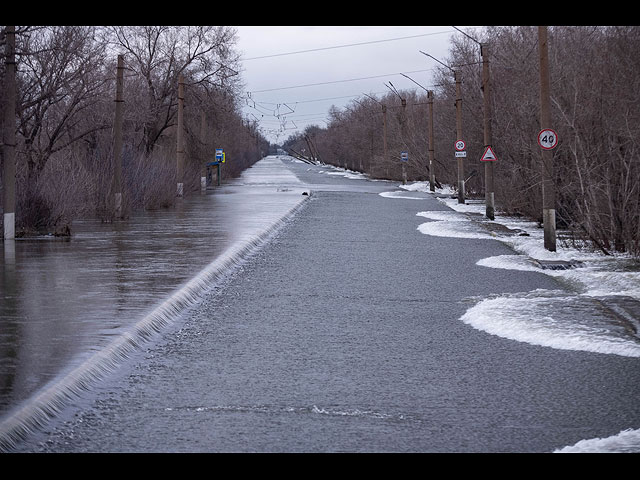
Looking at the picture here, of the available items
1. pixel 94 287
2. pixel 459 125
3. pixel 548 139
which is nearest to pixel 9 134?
pixel 94 287

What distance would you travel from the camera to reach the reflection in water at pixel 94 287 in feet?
28.9

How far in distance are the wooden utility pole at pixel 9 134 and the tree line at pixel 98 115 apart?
97 centimetres

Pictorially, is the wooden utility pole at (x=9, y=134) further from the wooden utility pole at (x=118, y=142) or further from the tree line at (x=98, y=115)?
the wooden utility pole at (x=118, y=142)

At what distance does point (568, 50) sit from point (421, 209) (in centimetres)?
1246

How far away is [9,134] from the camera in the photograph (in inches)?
826

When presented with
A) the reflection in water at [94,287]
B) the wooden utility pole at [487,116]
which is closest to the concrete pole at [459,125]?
the wooden utility pole at [487,116]

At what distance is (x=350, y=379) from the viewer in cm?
858

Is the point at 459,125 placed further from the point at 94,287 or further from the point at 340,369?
the point at 340,369

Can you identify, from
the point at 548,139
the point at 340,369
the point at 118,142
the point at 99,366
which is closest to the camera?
the point at 99,366

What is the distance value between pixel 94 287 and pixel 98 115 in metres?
24.5

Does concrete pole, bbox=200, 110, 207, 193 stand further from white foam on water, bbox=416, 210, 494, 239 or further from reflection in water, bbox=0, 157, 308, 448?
reflection in water, bbox=0, 157, 308, 448

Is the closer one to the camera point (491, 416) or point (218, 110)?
point (491, 416)
